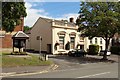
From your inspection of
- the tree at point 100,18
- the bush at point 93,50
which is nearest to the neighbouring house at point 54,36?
the bush at point 93,50

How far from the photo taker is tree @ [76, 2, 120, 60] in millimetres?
41719

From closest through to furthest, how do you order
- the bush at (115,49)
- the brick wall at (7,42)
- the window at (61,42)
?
the brick wall at (7,42)
the window at (61,42)
the bush at (115,49)

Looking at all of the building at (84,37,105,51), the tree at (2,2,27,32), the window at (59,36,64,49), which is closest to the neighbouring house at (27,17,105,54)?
the window at (59,36,64,49)

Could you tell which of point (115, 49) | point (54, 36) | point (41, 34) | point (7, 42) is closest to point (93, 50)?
point (115, 49)

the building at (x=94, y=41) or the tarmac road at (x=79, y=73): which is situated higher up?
the building at (x=94, y=41)

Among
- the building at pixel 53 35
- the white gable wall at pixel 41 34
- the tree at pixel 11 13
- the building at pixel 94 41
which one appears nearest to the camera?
the tree at pixel 11 13

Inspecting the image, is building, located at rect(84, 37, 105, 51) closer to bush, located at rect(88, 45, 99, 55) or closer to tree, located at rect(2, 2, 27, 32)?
bush, located at rect(88, 45, 99, 55)

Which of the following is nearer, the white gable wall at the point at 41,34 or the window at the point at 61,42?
the white gable wall at the point at 41,34

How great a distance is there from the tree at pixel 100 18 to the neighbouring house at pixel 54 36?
31.6 feet

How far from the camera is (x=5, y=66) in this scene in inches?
1036

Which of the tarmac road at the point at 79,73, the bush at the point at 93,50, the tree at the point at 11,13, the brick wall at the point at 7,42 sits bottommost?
the tarmac road at the point at 79,73

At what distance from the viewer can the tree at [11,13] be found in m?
30.2

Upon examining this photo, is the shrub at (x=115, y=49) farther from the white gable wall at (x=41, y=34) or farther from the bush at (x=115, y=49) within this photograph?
the white gable wall at (x=41, y=34)

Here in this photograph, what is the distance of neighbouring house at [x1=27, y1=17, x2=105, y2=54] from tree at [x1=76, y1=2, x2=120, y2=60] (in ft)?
31.6
